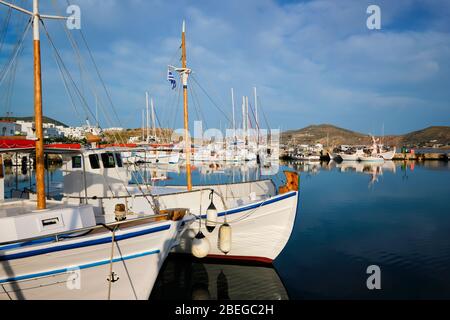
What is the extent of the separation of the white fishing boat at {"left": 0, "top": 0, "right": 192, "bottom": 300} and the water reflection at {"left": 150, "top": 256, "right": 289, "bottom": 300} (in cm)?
254

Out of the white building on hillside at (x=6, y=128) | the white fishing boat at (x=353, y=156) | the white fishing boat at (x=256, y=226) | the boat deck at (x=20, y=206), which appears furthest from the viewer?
the white fishing boat at (x=353, y=156)

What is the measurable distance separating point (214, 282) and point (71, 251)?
564 centimetres

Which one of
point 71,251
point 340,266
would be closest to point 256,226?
point 340,266

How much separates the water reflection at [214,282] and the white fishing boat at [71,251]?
2.54 meters

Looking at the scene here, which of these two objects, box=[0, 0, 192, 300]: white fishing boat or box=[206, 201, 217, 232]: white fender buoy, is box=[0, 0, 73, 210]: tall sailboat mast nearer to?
box=[0, 0, 192, 300]: white fishing boat

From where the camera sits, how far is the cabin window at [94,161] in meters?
12.5

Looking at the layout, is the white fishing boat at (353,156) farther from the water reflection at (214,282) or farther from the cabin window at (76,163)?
the cabin window at (76,163)

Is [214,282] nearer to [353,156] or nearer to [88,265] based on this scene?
[88,265]

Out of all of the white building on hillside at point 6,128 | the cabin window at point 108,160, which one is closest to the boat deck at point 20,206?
the cabin window at point 108,160
